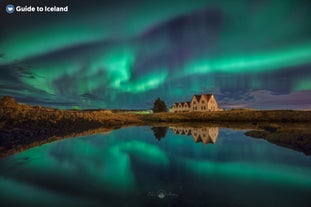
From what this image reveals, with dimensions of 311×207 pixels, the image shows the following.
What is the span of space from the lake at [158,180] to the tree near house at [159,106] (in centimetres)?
7564

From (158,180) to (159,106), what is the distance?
83847 millimetres

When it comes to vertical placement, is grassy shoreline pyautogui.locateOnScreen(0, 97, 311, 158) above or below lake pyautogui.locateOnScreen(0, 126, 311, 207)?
above

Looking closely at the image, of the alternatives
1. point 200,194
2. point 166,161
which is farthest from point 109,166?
point 200,194

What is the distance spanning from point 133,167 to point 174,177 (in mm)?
4196

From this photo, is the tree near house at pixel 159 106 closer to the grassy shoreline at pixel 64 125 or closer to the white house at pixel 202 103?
the white house at pixel 202 103

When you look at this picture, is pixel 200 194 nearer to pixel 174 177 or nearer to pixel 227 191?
pixel 227 191

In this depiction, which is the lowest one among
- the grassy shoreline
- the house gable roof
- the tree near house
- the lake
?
the lake

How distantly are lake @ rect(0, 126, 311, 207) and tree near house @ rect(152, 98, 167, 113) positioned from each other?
75.6m

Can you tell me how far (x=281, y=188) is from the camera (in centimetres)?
1105

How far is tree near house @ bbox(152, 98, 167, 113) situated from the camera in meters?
95.6
